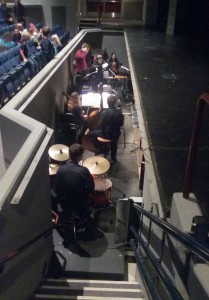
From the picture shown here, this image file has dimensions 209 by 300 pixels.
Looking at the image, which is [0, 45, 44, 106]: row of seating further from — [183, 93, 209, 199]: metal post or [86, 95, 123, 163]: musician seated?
[183, 93, 209, 199]: metal post

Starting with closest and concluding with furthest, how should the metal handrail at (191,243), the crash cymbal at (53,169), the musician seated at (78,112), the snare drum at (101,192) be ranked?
the metal handrail at (191,243) < the crash cymbal at (53,169) < the snare drum at (101,192) < the musician seated at (78,112)

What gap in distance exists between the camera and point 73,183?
4.25m

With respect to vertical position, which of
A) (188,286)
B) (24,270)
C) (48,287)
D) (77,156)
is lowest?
(48,287)

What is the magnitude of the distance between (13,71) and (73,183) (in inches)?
140

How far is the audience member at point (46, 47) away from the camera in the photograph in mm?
8166

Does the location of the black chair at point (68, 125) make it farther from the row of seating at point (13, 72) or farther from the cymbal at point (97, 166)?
the cymbal at point (97, 166)

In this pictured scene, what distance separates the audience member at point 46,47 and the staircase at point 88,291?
19.9 feet

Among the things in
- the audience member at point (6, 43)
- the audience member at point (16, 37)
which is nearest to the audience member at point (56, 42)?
the audience member at point (16, 37)

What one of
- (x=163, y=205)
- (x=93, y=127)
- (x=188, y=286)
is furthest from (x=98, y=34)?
(x=188, y=286)

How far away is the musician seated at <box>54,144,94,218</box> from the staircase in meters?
1.04

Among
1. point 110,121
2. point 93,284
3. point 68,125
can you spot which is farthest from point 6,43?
point 93,284

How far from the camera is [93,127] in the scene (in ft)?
25.9

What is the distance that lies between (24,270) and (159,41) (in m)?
10.9

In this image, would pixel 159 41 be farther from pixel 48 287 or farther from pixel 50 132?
pixel 48 287
